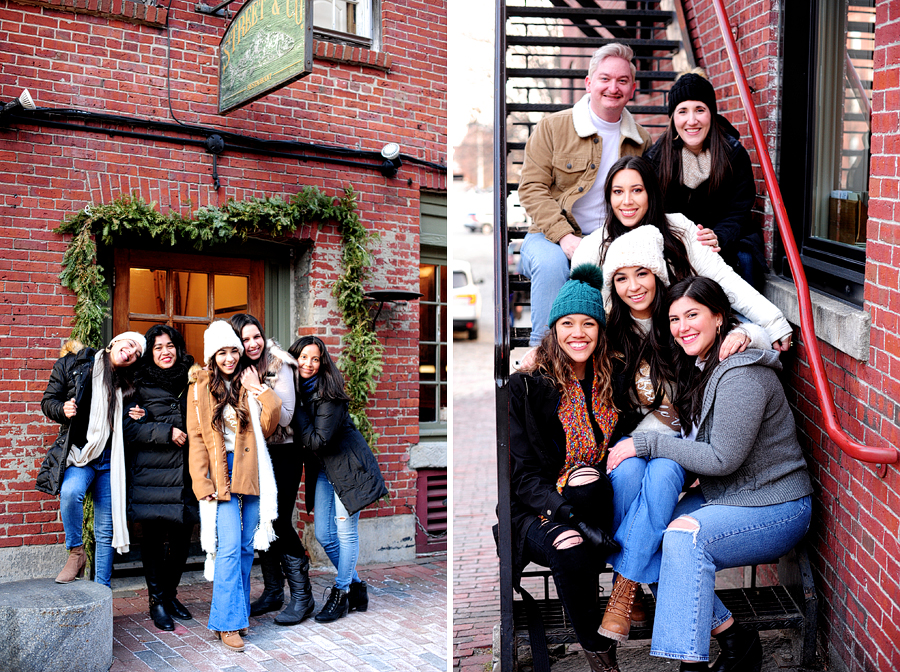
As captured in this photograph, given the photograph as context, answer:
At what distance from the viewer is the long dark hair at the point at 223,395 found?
16.1 ft

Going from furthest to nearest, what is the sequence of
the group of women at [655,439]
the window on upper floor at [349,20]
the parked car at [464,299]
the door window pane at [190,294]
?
the parked car at [464,299] < the window on upper floor at [349,20] < the door window pane at [190,294] < the group of women at [655,439]

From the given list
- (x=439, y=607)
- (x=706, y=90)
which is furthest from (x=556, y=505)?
(x=439, y=607)

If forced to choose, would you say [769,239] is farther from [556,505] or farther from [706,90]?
[556,505]

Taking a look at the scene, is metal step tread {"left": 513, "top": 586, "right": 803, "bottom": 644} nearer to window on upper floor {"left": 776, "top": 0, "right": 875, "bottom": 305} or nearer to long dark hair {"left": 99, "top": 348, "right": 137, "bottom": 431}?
window on upper floor {"left": 776, "top": 0, "right": 875, "bottom": 305}

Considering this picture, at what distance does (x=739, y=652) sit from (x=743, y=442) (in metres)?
0.84

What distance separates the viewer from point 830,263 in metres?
3.81

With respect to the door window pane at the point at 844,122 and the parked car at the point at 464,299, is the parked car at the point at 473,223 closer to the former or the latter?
the parked car at the point at 464,299

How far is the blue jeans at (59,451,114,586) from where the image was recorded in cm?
507

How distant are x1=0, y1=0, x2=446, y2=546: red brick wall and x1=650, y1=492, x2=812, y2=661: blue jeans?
4.18 metres

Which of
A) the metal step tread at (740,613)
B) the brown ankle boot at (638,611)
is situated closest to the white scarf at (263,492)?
the metal step tread at (740,613)

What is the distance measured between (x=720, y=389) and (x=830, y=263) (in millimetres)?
1119

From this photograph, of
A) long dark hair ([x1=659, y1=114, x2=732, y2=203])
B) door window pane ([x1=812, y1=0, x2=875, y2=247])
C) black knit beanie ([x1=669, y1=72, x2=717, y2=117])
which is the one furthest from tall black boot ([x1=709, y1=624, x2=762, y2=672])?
black knit beanie ([x1=669, y1=72, x2=717, y2=117])

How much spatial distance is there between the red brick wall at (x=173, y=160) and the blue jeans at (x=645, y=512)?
3994 mm

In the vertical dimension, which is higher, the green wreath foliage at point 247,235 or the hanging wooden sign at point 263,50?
the hanging wooden sign at point 263,50
